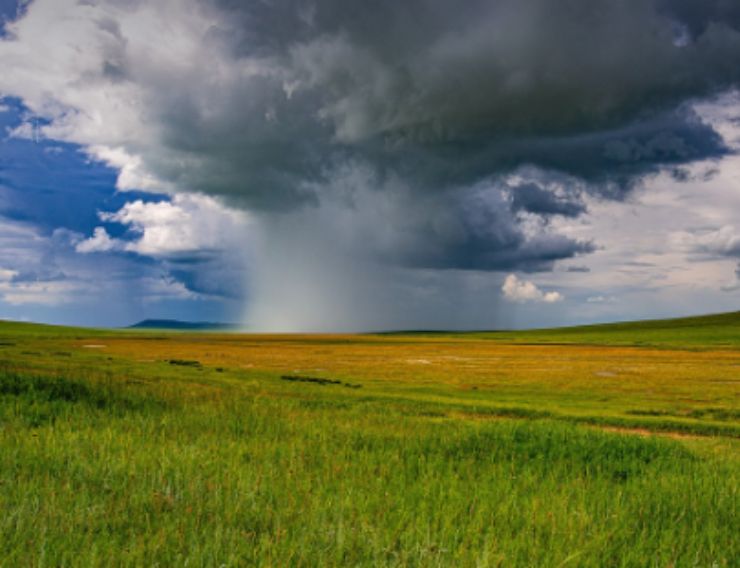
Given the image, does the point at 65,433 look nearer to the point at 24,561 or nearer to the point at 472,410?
the point at 24,561

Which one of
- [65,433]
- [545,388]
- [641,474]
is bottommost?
[545,388]

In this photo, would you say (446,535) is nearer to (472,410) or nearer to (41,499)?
(41,499)

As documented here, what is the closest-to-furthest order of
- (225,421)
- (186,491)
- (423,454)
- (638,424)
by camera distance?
(186,491)
(423,454)
(225,421)
(638,424)

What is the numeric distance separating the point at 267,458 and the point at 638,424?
70.8 feet

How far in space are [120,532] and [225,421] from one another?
8.17m

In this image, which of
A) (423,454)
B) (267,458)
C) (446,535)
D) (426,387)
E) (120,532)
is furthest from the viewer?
(426,387)

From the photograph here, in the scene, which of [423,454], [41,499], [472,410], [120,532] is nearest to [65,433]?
[41,499]

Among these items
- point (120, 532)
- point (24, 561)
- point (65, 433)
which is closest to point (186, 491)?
point (120, 532)

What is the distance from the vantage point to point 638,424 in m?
25.3

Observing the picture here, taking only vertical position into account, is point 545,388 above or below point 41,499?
below

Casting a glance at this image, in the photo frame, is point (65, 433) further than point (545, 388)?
No

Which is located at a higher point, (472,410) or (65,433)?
(65,433)

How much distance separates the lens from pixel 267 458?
913cm

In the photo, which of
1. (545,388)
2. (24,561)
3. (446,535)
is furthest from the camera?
(545,388)
